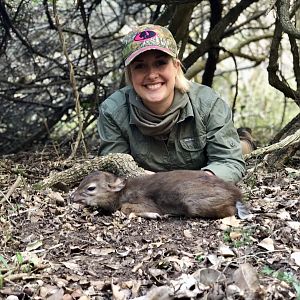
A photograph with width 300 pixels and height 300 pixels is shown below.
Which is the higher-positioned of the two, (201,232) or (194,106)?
(194,106)

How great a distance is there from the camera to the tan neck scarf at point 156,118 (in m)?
5.87

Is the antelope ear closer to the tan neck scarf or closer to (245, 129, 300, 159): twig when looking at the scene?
the tan neck scarf

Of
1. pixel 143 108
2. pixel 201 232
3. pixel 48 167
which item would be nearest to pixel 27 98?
pixel 48 167

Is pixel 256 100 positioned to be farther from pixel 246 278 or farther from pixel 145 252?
pixel 246 278

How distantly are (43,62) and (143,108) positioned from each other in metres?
4.08

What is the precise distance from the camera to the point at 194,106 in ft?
19.7

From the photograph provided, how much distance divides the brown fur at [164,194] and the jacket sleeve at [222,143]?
758 millimetres

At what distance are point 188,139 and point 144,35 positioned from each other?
1.10 metres

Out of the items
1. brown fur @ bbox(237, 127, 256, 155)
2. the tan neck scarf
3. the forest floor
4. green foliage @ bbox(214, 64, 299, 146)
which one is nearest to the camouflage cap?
the tan neck scarf

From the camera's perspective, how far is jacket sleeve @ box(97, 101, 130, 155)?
6.26 m

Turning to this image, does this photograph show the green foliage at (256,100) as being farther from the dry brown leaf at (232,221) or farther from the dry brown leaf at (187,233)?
the dry brown leaf at (187,233)

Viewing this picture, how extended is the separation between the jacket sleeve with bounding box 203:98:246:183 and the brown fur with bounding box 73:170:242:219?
2.49 feet

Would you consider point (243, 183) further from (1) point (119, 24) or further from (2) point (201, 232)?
(1) point (119, 24)

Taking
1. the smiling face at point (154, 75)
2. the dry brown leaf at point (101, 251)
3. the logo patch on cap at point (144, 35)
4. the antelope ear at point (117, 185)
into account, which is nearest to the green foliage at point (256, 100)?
the smiling face at point (154, 75)
